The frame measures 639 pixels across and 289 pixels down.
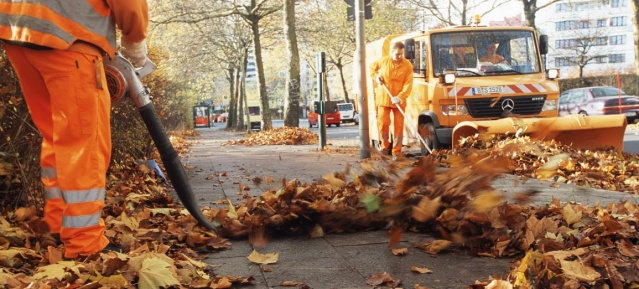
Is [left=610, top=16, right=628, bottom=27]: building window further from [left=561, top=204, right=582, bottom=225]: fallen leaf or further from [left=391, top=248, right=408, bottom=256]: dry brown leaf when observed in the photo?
[left=391, top=248, right=408, bottom=256]: dry brown leaf

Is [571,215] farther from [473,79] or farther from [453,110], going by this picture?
[473,79]

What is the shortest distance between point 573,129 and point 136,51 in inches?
278

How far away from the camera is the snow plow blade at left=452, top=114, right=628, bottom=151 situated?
8.70 meters

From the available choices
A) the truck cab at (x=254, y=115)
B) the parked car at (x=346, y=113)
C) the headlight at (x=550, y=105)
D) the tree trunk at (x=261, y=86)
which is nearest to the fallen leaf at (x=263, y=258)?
→ the headlight at (x=550, y=105)

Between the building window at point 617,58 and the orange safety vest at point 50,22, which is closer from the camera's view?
the orange safety vest at point 50,22

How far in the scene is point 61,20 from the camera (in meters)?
3.14

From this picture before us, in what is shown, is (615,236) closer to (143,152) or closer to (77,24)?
(77,24)

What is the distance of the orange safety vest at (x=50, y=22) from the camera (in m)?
3.09

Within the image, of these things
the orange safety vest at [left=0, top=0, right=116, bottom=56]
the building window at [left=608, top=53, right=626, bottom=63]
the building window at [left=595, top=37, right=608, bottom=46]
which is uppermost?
the building window at [left=595, top=37, right=608, bottom=46]

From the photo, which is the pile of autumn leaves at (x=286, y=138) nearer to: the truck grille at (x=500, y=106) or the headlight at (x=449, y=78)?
the headlight at (x=449, y=78)

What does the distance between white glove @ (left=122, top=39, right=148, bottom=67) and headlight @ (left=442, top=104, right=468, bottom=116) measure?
721cm

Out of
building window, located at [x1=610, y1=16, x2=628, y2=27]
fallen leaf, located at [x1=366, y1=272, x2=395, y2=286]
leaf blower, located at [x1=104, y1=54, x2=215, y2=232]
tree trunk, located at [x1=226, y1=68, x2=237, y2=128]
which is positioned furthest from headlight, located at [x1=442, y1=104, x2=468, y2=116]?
building window, located at [x1=610, y1=16, x2=628, y2=27]

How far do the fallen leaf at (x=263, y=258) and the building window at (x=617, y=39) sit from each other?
325ft

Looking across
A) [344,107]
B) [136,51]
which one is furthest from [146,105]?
[344,107]
